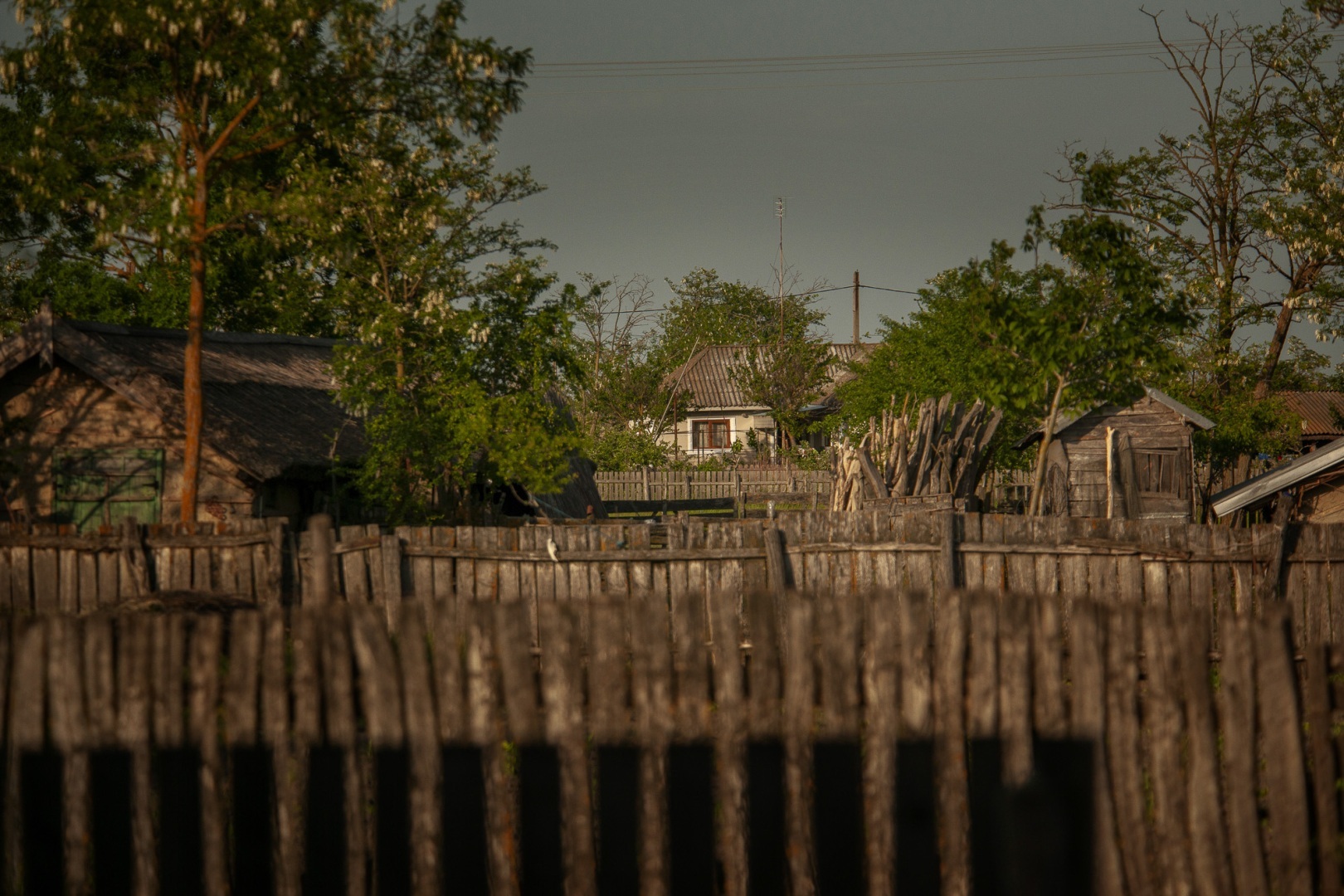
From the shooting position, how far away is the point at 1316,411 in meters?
58.4

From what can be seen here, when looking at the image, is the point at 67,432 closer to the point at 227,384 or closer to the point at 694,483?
the point at 227,384

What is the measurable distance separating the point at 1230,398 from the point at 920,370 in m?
8.01

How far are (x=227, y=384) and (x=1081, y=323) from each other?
12.1 m

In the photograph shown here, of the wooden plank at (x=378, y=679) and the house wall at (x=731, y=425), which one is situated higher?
the house wall at (x=731, y=425)

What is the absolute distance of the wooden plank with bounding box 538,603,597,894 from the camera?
Answer: 3990 millimetres

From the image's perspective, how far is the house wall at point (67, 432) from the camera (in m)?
15.6

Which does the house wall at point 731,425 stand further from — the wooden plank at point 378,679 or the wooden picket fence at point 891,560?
the wooden plank at point 378,679

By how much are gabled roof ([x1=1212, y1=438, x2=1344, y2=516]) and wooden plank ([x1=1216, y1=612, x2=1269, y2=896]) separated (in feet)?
43.4

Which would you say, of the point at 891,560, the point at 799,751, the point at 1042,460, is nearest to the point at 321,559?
the point at 891,560

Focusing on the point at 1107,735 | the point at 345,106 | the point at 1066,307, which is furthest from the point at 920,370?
the point at 1107,735

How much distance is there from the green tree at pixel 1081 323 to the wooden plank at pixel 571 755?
1164 cm

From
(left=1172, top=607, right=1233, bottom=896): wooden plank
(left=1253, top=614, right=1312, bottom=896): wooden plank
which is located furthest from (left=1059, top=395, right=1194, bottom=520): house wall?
(left=1172, top=607, right=1233, bottom=896): wooden plank

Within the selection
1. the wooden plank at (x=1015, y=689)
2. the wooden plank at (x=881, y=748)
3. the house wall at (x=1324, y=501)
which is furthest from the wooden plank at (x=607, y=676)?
the house wall at (x=1324, y=501)

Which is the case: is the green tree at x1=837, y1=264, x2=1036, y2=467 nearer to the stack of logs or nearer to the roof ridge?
the stack of logs
